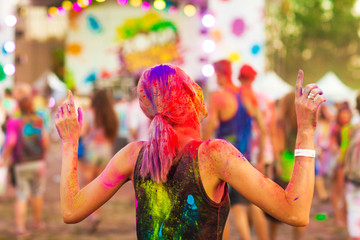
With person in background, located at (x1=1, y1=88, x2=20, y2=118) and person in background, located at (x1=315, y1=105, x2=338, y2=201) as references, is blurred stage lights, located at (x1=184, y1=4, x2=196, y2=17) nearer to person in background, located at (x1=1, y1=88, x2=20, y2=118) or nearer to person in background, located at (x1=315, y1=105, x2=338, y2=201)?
person in background, located at (x1=315, y1=105, x2=338, y2=201)

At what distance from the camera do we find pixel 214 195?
74.4 inches

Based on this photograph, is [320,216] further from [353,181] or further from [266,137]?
[353,181]

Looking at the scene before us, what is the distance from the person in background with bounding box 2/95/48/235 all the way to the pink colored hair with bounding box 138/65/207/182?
5.47 metres

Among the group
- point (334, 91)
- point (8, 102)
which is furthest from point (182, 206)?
point (334, 91)

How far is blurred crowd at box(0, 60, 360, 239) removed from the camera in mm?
5355

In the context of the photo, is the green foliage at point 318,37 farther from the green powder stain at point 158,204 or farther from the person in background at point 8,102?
the green powder stain at point 158,204

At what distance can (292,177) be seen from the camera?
1.83 m

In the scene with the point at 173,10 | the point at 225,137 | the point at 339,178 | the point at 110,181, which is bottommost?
the point at 339,178

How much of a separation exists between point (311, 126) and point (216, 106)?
11.5 feet

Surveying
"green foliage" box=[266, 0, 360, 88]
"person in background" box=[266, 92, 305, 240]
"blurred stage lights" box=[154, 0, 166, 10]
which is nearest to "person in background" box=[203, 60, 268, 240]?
"person in background" box=[266, 92, 305, 240]

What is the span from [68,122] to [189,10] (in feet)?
62.1

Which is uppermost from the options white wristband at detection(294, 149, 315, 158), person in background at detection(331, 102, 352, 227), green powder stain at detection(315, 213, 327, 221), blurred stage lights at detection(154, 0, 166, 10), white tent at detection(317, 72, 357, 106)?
blurred stage lights at detection(154, 0, 166, 10)

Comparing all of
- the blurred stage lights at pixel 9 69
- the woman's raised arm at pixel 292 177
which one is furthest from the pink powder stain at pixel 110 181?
the blurred stage lights at pixel 9 69

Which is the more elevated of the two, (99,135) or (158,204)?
(158,204)
